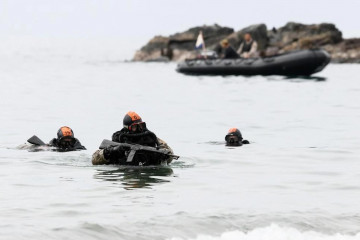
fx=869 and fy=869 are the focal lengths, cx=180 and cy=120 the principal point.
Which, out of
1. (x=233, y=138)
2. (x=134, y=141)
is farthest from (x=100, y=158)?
(x=233, y=138)

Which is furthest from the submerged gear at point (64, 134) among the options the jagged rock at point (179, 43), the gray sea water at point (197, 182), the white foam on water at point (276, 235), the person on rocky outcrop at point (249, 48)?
the jagged rock at point (179, 43)

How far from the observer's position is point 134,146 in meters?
15.0

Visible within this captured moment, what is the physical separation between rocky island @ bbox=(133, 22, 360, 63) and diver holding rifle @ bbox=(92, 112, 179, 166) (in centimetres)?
7025

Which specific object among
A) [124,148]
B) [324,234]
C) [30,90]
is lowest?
[324,234]

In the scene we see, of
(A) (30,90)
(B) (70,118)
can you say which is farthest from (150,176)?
(A) (30,90)

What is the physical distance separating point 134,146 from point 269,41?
87994mm

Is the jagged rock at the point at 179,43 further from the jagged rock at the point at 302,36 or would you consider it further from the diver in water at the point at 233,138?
the diver in water at the point at 233,138

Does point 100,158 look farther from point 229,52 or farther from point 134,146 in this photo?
point 229,52

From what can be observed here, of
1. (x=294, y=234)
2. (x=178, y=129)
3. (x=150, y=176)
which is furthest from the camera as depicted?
(x=178, y=129)

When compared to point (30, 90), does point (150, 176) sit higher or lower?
lower

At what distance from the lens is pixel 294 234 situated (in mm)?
10844

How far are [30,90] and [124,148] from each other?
1455 inches

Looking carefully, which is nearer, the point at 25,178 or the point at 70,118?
the point at 25,178

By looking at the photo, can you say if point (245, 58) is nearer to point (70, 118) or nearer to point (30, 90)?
point (30, 90)
